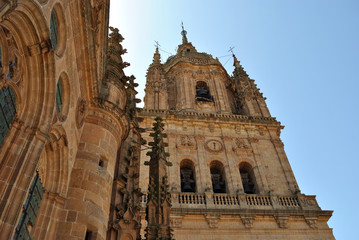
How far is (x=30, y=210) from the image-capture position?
5555mm

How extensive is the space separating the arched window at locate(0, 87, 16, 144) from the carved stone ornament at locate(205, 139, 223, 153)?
A: 16009 millimetres

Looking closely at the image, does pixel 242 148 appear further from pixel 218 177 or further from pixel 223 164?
pixel 218 177

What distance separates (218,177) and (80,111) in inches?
536

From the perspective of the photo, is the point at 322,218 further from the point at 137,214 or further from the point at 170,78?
the point at 170,78

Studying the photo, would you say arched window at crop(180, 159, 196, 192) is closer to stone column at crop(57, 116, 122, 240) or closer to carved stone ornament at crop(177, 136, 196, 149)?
carved stone ornament at crop(177, 136, 196, 149)

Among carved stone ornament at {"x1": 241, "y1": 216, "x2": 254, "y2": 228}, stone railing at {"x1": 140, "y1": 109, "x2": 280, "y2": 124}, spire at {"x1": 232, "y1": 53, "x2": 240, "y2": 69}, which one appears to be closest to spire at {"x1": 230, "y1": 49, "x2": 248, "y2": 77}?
spire at {"x1": 232, "y1": 53, "x2": 240, "y2": 69}

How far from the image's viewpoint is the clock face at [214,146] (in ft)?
67.1

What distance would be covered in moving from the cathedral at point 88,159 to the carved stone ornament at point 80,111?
0.02 m

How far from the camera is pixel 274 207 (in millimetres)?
17203

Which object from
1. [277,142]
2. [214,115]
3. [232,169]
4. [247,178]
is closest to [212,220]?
[232,169]

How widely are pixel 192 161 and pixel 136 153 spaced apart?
1070 centimetres

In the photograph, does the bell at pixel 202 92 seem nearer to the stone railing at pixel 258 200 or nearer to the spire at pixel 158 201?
the stone railing at pixel 258 200

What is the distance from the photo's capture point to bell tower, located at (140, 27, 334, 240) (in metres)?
16.1

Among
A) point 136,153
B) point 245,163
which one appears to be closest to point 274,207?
point 245,163
